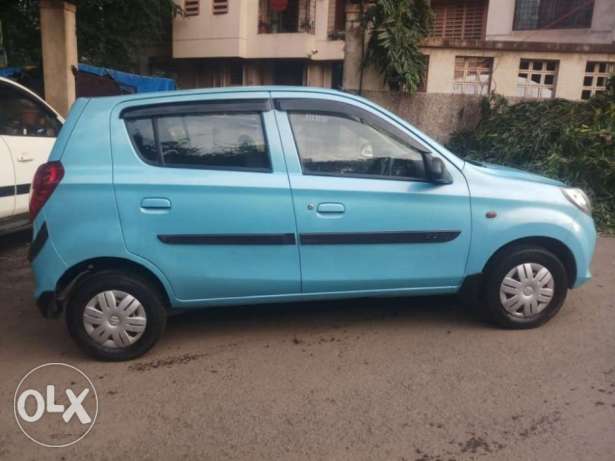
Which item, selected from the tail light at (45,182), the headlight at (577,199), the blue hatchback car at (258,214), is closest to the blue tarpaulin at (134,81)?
the tail light at (45,182)

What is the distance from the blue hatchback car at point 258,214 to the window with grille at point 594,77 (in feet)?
19.5

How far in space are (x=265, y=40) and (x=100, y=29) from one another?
5.33m

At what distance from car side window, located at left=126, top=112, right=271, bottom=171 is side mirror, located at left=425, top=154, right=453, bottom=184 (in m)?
1.03

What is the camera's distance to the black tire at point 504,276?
12.7ft

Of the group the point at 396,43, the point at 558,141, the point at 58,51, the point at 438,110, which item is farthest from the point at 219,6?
the point at 558,141

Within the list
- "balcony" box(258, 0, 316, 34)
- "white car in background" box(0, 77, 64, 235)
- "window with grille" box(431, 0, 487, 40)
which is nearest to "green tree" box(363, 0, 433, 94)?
"white car in background" box(0, 77, 64, 235)

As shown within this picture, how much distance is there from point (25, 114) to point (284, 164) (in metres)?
3.81

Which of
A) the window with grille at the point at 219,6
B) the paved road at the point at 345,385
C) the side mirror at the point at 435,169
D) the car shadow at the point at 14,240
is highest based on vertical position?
the window with grille at the point at 219,6

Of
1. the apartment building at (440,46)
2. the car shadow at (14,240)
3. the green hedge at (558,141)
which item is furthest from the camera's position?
the apartment building at (440,46)

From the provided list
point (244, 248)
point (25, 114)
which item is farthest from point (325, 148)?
point (25, 114)

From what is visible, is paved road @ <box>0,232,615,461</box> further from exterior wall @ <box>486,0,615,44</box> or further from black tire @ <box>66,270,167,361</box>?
exterior wall @ <box>486,0,615,44</box>

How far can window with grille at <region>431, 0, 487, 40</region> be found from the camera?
17438mm

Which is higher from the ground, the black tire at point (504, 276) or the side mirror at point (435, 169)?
the side mirror at point (435, 169)

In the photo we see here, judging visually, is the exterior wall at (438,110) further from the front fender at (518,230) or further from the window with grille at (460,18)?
the window with grille at (460,18)
